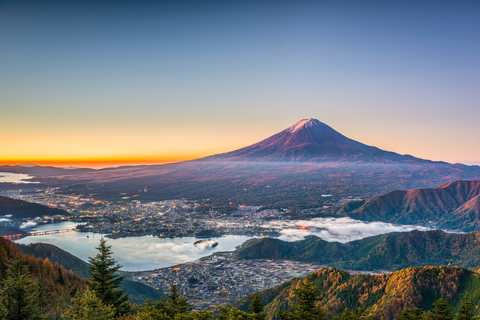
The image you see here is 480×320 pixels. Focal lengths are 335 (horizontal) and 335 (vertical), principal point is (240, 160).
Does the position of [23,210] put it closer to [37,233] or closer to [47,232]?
[47,232]

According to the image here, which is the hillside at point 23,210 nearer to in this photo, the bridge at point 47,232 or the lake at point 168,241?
the lake at point 168,241

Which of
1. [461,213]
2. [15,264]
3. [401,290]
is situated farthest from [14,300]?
[461,213]

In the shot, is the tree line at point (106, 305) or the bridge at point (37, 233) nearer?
the tree line at point (106, 305)

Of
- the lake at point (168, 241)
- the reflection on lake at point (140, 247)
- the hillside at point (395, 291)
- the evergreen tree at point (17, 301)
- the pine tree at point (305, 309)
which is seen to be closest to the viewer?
the evergreen tree at point (17, 301)

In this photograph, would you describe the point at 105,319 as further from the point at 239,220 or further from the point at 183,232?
the point at 239,220

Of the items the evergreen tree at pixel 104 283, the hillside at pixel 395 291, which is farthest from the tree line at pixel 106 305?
the hillside at pixel 395 291

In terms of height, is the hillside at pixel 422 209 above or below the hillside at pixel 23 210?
below
